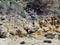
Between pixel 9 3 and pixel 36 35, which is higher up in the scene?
pixel 9 3

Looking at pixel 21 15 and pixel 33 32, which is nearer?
pixel 33 32

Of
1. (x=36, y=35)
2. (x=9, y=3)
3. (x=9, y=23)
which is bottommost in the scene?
(x=36, y=35)

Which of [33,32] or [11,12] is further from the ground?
[11,12]

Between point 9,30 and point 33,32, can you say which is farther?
point 33,32

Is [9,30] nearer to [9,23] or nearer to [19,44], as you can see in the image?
[9,23]

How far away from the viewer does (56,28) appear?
1298cm

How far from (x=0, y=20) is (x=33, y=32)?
73.0 inches

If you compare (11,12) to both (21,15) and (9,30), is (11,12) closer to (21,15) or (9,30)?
(21,15)

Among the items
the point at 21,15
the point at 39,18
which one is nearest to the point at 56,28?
the point at 39,18

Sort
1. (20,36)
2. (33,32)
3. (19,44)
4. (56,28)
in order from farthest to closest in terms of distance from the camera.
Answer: (56,28) → (33,32) → (20,36) → (19,44)

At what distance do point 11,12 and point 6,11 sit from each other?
303 mm

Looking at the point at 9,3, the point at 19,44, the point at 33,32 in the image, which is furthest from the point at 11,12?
the point at 19,44

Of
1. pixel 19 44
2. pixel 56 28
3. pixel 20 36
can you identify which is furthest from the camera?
pixel 56 28

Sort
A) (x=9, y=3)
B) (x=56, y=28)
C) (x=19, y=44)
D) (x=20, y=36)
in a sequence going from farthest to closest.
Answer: (x=9, y=3), (x=56, y=28), (x=20, y=36), (x=19, y=44)
